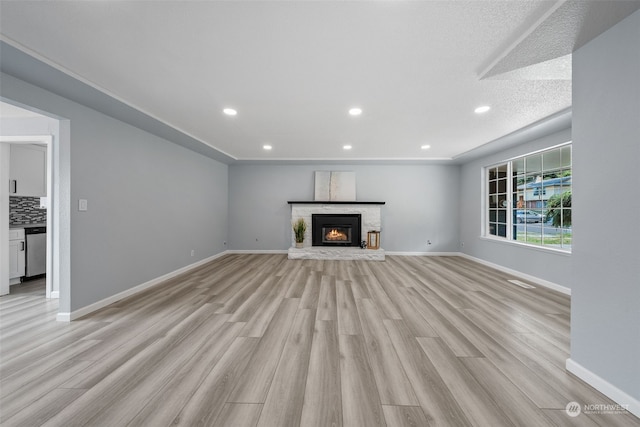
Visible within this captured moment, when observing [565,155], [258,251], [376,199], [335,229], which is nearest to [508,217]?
[565,155]

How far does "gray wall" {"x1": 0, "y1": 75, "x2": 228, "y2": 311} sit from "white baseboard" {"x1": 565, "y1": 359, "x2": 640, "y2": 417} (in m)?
4.51

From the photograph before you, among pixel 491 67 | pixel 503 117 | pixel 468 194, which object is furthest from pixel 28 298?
pixel 468 194

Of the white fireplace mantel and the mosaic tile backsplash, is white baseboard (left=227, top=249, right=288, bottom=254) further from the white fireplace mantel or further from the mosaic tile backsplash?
the mosaic tile backsplash

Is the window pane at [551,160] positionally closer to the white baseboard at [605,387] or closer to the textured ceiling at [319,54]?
the textured ceiling at [319,54]

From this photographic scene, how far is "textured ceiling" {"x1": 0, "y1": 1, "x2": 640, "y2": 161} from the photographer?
1481 millimetres

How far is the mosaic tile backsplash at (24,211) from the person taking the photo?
404 cm

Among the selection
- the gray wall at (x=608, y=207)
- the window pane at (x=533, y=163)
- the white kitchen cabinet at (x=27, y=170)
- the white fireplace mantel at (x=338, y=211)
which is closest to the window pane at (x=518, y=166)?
the window pane at (x=533, y=163)

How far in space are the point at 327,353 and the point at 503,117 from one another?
3.62m

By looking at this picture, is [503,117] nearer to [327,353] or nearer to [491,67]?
[491,67]

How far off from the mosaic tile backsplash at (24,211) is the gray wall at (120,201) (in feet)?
8.30

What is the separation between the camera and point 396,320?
2.53m

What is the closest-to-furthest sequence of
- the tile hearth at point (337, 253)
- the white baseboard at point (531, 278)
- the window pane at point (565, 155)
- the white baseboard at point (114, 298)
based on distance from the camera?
1. the white baseboard at point (114, 298)
2. the white baseboard at point (531, 278)
3. the window pane at point (565, 155)
4. the tile hearth at point (337, 253)

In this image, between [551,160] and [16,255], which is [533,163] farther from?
[16,255]

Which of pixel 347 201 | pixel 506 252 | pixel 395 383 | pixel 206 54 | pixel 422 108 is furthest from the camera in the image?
pixel 347 201
